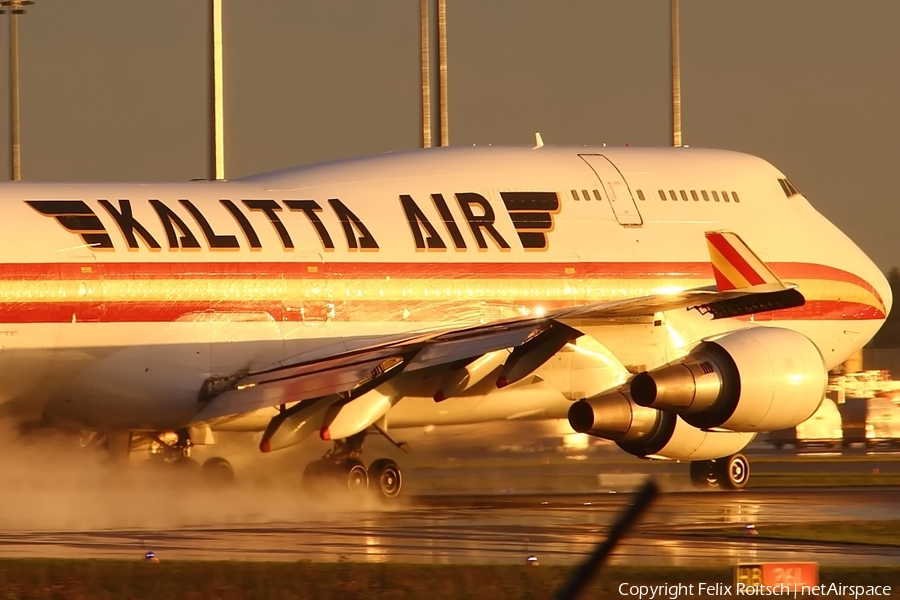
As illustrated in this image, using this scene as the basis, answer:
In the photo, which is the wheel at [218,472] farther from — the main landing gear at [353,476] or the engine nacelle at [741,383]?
the engine nacelle at [741,383]

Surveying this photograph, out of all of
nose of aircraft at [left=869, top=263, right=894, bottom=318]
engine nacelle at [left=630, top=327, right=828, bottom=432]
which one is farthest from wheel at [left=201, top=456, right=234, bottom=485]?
nose of aircraft at [left=869, top=263, right=894, bottom=318]

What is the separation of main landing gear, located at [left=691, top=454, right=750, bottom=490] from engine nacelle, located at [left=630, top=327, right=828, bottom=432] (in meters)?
3.45

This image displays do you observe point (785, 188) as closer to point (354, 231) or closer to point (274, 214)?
point (354, 231)

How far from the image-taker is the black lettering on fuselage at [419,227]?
26.0m

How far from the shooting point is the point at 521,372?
79.4ft

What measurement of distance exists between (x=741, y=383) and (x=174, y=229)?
8290 millimetres

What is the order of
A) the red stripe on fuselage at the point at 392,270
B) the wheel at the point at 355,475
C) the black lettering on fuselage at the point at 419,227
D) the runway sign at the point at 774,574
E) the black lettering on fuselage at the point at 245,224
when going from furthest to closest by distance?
1. the black lettering on fuselage at the point at 419,227
2. the wheel at the point at 355,475
3. the black lettering on fuselage at the point at 245,224
4. the red stripe on fuselage at the point at 392,270
5. the runway sign at the point at 774,574

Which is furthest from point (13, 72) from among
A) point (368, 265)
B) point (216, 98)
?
point (368, 265)

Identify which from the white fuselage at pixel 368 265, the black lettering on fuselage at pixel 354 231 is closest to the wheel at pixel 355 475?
the white fuselage at pixel 368 265

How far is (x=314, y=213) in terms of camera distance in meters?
25.5

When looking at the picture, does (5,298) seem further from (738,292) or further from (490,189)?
(738,292)

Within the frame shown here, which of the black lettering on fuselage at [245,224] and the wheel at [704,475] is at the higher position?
the black lettering on fuselage at [245,224]

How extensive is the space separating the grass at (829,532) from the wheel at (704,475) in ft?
23.0

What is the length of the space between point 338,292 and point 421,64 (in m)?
19.5
